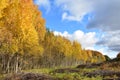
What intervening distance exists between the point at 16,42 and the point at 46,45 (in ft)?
130

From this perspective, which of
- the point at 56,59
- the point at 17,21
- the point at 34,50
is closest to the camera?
the point at 17,21

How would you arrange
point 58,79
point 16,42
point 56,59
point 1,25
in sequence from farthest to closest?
point 56,59
point 16,42
point 1,25
point 58,79

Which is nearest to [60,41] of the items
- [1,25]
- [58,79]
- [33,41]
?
Answer: [33,41]

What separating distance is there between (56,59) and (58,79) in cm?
8152

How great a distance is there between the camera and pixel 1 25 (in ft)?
108

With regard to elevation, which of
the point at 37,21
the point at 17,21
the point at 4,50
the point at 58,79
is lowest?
the point at 58,79

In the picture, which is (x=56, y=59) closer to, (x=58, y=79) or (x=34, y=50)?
(x=34, y=50)

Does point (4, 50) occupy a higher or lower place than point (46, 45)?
lower

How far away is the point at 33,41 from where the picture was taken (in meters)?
41.5

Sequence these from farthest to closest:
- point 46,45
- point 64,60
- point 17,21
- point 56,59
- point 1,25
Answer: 1. point 64,60
2. point 56,59
3. point 46,45
4. point 17,21
5. point 1,25

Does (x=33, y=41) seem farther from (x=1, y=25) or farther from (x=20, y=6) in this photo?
(x=1, y=25)

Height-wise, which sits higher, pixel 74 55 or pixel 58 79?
pixel 74 55

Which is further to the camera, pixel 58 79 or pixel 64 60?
pixel 64 60

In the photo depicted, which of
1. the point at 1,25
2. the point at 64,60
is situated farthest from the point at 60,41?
→ the point at 1,25
